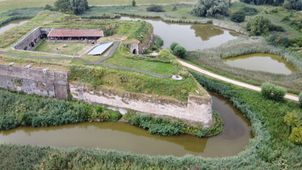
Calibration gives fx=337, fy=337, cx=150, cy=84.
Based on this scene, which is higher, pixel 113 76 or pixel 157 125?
pixel 113 76

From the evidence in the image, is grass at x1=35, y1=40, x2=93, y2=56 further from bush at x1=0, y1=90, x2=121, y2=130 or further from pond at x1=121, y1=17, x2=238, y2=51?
pond at x1=121, y1=17, x2=238, y2=51

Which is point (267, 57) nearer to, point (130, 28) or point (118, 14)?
point (130, 28)

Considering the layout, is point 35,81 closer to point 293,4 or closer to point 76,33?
point 76,33

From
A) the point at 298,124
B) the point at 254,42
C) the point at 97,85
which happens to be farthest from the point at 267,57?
the point at 97,85

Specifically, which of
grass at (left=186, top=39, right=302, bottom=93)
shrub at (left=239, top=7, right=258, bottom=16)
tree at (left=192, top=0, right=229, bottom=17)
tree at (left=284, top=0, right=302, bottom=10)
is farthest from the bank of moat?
tree at (left=284, top=0, right=302, bottom=10)

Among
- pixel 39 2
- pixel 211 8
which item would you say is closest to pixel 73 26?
pixel 211 8

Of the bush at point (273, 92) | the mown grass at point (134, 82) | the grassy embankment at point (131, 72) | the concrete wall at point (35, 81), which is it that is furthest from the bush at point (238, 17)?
the concrete wall at point (35, 81)

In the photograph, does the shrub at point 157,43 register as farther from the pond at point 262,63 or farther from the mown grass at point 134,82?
the mown grass at point 134,82
